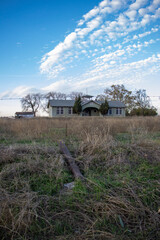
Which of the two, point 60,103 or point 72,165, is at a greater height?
point 60,103

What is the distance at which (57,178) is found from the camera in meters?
3.03

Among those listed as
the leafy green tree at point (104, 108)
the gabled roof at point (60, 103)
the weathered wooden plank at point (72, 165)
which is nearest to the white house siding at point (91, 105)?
the leafy green tree at point (104, 108)

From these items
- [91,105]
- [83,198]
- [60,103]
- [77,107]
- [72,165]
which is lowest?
[83,198]

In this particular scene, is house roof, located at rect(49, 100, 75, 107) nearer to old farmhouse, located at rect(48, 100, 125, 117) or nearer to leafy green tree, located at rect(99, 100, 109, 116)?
old farmhouse, located at rect(48, 100, 125, 117)

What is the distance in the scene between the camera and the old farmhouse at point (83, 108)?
1245 inches

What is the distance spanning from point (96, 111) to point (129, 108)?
1339 cm

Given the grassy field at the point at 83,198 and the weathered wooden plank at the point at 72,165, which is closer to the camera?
the grassy field at the point at 83,198

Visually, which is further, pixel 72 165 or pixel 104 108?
pixel 104 108

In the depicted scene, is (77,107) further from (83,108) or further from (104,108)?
(104,108)

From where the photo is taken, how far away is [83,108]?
32156 millimetres

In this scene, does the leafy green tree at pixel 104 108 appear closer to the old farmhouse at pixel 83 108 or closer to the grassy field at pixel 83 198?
the old farmhouse at pixel 83 108

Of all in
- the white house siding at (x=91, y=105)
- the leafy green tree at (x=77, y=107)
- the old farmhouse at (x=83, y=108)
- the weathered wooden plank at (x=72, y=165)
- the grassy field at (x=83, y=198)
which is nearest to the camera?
the grassy field at (x=83, y=198)

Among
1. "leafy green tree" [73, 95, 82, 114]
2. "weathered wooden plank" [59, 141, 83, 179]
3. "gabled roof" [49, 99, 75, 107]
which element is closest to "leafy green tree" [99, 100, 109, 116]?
"leafy green tree" [73, 95, 82, 114]

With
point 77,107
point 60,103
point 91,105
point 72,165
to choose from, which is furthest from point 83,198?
point 91,105
